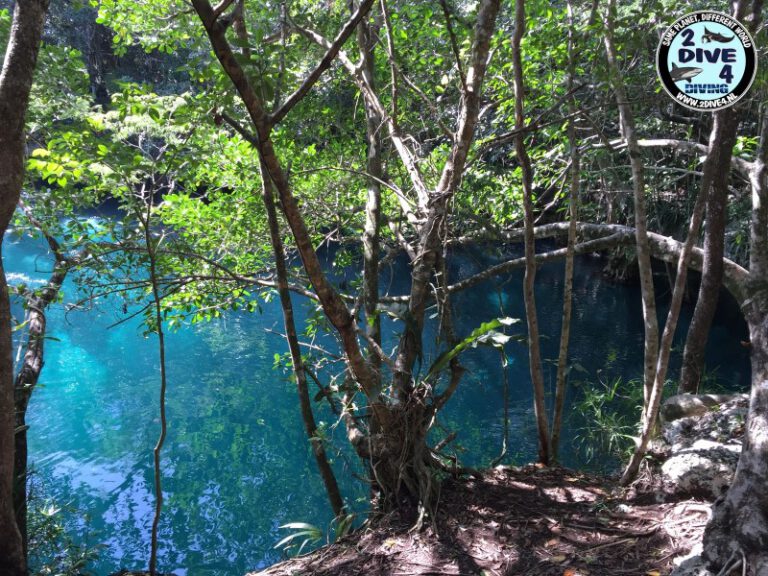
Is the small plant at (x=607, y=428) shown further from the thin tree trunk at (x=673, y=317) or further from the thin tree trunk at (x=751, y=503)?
the thin tree trunk at (x=751, y=503)

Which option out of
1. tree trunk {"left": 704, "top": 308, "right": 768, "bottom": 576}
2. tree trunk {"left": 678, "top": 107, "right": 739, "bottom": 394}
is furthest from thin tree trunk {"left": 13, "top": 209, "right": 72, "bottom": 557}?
tree trunk {"left": 678, "top": 107, "right": 739, "bottom": 394}

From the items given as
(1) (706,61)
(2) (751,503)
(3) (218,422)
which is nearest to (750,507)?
(2) (751,503)

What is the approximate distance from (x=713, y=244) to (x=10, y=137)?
4.79m

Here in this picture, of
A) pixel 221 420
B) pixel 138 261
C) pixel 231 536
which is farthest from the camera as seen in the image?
pixel 221 420

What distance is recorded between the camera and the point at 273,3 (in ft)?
14.8

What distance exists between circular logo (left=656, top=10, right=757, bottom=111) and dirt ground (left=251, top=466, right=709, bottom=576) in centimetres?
227

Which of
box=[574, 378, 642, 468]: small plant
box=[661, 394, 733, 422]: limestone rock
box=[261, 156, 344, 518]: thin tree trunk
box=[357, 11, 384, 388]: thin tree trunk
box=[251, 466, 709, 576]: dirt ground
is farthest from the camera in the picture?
box=[574, 378, 642, 468]: small plant

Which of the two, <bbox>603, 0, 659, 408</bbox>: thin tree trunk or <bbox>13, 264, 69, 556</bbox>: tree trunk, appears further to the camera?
<bbox>13, 264, 69, 556</bbox>: tree trunk

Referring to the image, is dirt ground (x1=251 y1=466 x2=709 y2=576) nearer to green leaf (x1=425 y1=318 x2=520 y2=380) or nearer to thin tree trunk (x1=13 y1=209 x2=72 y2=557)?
green leaf (x1=425 y1=318 x2=520 y2=380)

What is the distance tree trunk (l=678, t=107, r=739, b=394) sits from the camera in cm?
418

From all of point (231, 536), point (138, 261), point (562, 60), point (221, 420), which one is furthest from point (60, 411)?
point (562, 60)

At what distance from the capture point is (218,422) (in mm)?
9461

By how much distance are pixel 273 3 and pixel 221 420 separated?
6783mm

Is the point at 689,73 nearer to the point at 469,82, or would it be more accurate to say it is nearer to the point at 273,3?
the point at 469,82
